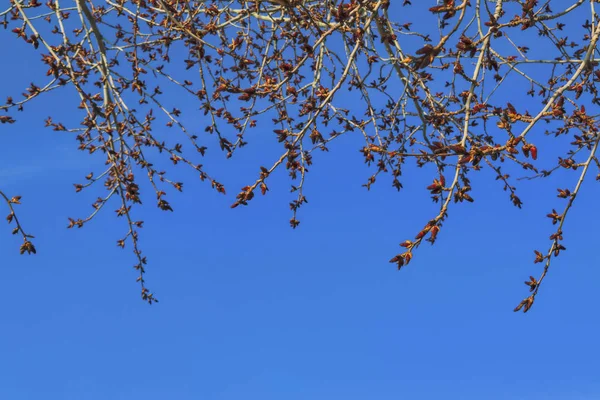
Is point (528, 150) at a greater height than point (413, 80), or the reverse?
point (413, 80)

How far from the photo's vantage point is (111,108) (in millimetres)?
4305

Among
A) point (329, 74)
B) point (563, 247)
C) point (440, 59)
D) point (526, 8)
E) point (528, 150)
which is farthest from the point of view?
point (329, 74)

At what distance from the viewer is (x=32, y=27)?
4336mm

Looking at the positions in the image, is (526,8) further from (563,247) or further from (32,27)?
(32,27)

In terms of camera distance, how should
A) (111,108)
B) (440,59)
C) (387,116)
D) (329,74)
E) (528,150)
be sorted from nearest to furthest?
(528,150), (111,108), (440,59), (387,116), (329,74)

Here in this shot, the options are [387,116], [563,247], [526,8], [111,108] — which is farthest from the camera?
[387,116]

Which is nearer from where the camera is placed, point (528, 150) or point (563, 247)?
point (528, 150)

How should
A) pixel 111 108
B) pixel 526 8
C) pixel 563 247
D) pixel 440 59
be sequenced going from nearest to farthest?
1. pixel 526 8
2. pixel 563 247
3. pixel 111 108
4. pixel 440 59

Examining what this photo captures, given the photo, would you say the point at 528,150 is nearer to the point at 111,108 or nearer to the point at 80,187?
the point at 111,108

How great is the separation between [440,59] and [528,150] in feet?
→ 6.63

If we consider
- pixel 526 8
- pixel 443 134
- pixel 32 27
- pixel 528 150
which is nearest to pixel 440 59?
pixel 443 134

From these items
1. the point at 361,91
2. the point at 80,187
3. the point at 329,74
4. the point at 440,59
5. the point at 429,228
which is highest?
the point at 329,74

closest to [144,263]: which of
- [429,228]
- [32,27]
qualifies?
[32,27]

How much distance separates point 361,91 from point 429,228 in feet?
9.58
